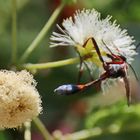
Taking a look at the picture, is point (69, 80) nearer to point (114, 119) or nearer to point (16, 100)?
point (114, 119)

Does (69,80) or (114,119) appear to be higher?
(69,80)

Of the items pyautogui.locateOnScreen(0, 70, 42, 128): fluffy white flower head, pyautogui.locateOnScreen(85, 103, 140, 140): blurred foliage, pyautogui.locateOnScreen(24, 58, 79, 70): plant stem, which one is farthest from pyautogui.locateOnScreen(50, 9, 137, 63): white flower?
pyautogui.locateOnScreen(85, 103, 140, 140): blurred foliage

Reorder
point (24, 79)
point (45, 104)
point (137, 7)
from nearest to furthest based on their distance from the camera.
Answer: point (24, 79) → point (137, 7) → point (45, 104)

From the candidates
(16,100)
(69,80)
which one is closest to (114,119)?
(69,80)

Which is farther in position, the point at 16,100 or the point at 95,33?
the point at 95,33

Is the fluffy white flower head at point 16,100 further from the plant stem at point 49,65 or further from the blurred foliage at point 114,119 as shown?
the blurred foliage at point 114,119

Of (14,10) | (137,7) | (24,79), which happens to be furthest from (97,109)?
(24,79)

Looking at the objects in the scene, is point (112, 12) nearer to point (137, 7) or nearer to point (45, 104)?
point (137, 7)

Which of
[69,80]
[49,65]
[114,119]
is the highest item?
[69,80]
